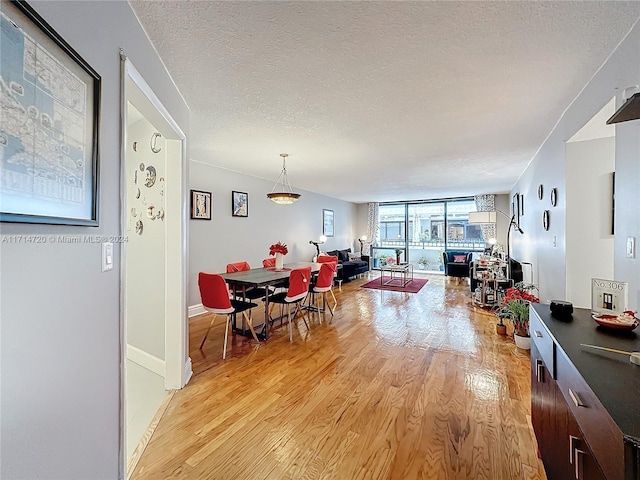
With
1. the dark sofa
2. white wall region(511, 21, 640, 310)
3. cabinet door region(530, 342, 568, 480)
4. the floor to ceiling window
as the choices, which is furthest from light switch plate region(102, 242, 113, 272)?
the floor to ceiling window

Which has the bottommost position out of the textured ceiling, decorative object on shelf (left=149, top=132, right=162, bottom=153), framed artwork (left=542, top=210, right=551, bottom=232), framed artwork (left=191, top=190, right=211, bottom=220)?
framed artwork (left=542, top=210, right=551, bottom=232)

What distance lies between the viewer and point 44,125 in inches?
32.7

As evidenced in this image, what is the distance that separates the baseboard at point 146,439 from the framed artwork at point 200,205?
278 centimetres

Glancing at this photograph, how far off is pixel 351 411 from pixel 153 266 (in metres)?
2.14

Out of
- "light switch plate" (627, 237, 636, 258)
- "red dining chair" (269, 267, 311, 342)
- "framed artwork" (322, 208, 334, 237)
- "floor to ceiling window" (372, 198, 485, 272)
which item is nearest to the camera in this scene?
"light switch plate" (627, 237, 636, 258)

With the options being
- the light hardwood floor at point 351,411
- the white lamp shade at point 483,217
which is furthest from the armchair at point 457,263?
the light hardwood floor at point 351,411

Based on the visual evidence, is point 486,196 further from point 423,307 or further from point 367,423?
point 367,423

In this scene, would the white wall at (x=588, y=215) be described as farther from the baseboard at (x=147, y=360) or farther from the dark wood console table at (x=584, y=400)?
the baseboard at (x=147, y=360)

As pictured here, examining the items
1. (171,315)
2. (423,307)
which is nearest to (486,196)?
(423,307)

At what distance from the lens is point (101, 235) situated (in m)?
1.16

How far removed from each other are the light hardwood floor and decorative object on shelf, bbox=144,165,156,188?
182 centimetres

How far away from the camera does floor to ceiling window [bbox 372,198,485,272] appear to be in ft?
28.7

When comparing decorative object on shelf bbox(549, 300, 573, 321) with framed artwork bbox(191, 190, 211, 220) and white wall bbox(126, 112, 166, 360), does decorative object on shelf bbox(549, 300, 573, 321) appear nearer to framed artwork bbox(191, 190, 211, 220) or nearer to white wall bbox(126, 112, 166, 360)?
white wall bbox(126, 112, 166, 360)

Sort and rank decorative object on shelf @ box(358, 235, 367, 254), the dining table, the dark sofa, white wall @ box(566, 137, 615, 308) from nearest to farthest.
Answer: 1. white wall @ box(566, 137, 615, 308)
2. the dining table
3. the dark sofa
4. decorative object on shelf @ box(358, 235, 367, 254)
